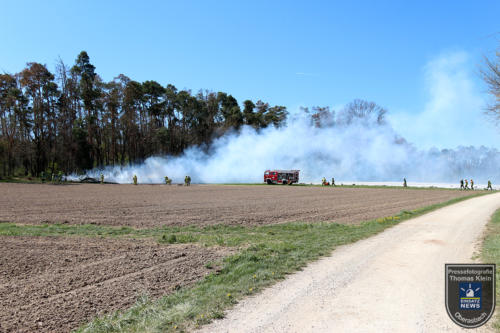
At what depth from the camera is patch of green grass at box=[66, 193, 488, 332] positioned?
5.41 m

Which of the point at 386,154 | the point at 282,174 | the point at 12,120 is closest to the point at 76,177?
the point at 12,120

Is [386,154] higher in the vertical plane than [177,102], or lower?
lower

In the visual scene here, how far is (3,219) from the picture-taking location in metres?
17.7

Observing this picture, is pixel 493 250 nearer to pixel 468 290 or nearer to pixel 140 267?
pixel 468 290

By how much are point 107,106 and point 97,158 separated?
39.2 ft

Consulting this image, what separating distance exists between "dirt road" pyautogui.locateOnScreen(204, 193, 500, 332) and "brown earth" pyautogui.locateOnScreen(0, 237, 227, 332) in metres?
2.24

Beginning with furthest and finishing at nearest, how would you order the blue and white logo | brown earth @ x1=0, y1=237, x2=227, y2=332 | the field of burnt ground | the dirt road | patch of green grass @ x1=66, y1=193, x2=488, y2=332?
brown earth @ x1=0, y1=237, x2=227, y2=332
the field of burnt ground
patch of green grass @ x1=66, y1=193, x2=488, y2=332
the dirt road
the blue and white logo

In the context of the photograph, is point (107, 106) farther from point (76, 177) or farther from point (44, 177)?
point (44, 177)

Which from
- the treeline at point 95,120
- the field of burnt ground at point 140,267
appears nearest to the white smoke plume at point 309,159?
the treeline at point 95,120

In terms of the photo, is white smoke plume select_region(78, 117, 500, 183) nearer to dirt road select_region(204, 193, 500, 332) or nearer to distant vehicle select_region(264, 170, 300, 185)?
distant vehicle select_region(264, 170, 300, 185)

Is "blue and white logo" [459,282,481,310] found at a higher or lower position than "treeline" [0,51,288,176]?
lower

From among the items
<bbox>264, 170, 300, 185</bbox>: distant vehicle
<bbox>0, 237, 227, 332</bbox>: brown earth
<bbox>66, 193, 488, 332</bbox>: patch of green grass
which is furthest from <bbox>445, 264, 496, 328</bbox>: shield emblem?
<bbox>264, 170, 300, 185</bbox>: distant vehicle

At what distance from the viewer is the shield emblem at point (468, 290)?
4.42m

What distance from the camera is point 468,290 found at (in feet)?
14.5
